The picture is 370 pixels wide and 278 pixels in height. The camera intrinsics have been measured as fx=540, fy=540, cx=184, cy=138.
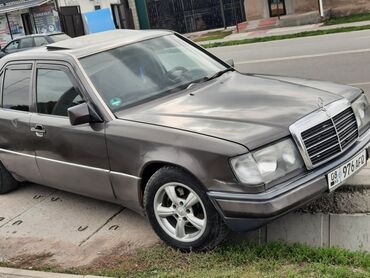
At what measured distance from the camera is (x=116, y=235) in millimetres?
4734

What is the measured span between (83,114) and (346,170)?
210cm

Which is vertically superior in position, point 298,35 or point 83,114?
point 83,114

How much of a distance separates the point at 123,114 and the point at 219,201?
4.01ft

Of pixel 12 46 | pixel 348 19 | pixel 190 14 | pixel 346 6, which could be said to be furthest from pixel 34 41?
pixel 190 14

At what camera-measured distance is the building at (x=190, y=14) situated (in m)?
34.2

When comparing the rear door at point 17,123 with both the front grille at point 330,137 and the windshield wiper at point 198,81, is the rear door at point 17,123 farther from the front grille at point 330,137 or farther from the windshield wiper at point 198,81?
the front grille at point 330,137

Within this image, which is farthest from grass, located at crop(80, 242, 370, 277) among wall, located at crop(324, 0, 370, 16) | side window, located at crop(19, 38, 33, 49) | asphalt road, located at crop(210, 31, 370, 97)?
wall, located at crop(324, 0, 370, 16)

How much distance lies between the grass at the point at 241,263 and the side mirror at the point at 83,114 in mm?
1129

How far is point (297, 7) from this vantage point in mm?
26594

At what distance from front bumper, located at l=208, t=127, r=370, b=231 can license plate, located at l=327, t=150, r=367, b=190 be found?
5 cm

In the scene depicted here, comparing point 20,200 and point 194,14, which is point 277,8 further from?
point 20,200

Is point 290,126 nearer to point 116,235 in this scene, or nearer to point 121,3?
point 116,235

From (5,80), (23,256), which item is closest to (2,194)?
(5,80)

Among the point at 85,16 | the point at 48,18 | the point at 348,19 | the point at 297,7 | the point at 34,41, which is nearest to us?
the point at 34,41
